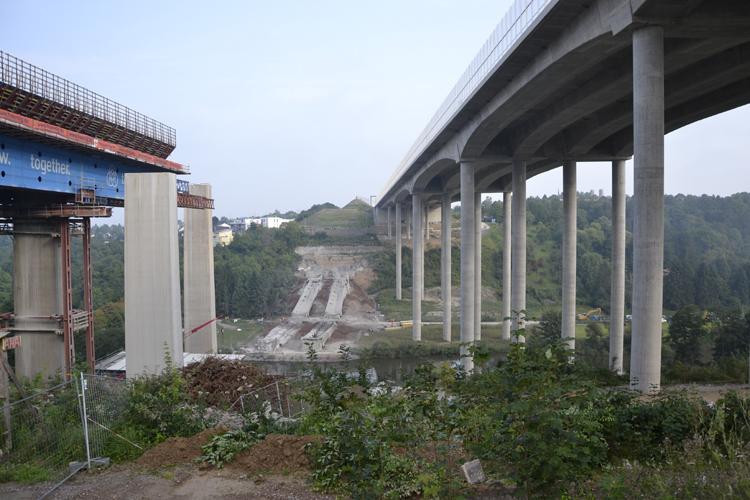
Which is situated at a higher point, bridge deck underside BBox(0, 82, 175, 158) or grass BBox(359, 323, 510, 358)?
bridge deck underside BBox(0, 82, 175, 158)

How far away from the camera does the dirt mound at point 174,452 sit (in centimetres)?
773

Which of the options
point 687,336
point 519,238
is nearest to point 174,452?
point 519,238

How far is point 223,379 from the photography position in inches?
579

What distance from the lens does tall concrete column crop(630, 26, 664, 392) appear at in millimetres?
12039

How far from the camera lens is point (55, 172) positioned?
19.6m

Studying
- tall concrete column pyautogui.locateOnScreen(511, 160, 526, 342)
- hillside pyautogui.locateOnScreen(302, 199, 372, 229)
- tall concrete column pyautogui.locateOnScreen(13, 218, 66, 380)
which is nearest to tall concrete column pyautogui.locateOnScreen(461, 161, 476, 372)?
tall concrete column pyautogui.locateOnScreen(511, 160, 526, 342)

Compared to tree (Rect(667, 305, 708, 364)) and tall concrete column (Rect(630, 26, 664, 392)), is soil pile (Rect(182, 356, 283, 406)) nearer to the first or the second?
tall concrete column (Rect(630, 26, 664, 392))

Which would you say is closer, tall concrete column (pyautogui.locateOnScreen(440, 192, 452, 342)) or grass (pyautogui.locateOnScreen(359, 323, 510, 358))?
grass (pyautogui.locateOnScreen(359, 323, 510, 358))

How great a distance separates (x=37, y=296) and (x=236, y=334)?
24.5 m

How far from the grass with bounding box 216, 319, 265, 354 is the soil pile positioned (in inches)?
953

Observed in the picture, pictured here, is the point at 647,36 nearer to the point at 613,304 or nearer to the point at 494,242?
the point at 613,304

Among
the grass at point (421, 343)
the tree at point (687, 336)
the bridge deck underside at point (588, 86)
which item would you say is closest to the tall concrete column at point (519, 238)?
the bridge deck underside at point (588, 86)

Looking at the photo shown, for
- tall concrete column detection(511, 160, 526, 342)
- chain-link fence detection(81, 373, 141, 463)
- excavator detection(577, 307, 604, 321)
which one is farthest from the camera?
excavator detection(577, 307, 604, 321)

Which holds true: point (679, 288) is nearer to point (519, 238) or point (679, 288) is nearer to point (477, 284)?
point (477, 284)
